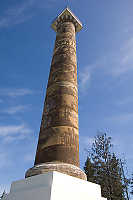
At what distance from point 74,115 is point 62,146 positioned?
1492mm

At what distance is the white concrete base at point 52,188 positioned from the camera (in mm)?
4488

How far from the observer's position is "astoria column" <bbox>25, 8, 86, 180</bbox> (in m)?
5.78

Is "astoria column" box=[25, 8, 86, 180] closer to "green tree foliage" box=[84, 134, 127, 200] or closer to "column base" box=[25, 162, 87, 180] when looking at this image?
"column base" box=[25, 162, 87, 180]

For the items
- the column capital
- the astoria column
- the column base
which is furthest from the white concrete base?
the column capital

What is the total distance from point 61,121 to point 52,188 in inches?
105

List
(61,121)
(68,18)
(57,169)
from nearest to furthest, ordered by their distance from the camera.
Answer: (57,169)
(61,121)
(68,18)

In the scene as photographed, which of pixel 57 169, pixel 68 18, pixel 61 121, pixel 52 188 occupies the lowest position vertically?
pixel 52 188

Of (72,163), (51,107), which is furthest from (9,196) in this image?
(51,107)

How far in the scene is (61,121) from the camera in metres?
6.74

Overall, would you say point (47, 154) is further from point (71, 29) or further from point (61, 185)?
point (71, 29)

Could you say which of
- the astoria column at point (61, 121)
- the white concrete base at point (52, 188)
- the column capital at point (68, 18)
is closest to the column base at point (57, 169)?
the astoria column at point (61, 121)

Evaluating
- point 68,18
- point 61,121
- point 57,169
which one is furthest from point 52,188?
point 68,18

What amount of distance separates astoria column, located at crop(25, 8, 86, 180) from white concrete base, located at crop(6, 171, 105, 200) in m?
0.44

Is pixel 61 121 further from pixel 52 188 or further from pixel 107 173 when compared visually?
pixel 107 173
